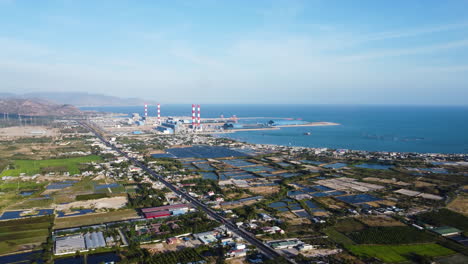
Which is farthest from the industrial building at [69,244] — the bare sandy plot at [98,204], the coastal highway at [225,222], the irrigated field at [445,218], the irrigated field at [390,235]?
the irrigated field at [445,218]

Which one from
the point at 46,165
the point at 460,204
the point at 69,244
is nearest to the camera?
the point at 69,244

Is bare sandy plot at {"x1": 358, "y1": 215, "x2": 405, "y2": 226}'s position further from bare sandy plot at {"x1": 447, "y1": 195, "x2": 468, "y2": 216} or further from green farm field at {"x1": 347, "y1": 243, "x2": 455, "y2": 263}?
bare sandy plot at {"x1": 447, "y1": 195, "x2": 468, "y2": 216}

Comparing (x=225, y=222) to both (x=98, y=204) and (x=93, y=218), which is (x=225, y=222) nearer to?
(x=93, y=218)

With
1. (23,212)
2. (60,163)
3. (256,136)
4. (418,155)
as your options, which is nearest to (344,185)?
(418,155)

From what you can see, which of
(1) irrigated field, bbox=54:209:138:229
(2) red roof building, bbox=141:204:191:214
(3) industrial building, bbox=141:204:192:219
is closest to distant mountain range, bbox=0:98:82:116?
(1) irrigated field, bbox=54:209:138:229

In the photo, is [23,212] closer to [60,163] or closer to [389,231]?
[60,163]

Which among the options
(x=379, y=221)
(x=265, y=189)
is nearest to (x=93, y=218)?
(x=265, y=189)
